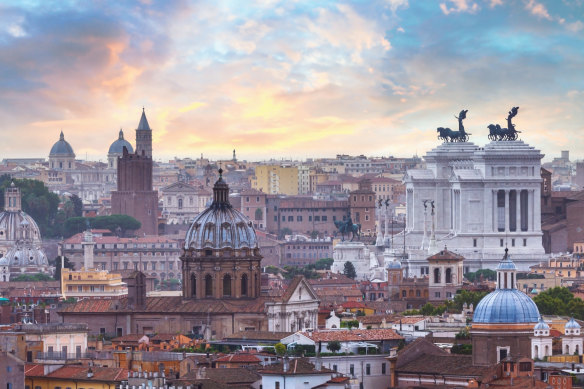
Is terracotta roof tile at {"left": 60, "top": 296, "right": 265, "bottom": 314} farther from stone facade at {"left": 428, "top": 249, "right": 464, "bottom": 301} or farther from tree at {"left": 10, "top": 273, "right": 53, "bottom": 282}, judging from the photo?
tree at {"left": 10, "top": 273, "right": 53, "bottom": 282}

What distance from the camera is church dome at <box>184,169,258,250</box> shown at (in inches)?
3526

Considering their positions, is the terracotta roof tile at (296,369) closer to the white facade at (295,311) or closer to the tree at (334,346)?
the tree at (334,346)

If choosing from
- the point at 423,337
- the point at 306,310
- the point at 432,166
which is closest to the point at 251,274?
the point at 306,310

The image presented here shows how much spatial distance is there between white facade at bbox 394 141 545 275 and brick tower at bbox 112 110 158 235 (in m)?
48.9

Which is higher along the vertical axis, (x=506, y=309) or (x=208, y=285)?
(x=208, y=285)

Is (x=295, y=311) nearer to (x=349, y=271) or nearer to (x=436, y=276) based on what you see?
(x=436, y=276)

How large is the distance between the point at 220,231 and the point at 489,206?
161 ft

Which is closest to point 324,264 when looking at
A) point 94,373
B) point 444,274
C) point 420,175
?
point 420,175

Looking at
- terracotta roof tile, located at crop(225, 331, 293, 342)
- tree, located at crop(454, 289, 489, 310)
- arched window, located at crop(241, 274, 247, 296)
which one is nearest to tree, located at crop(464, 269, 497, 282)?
tree, located at crop(454, 289, 489, 310)

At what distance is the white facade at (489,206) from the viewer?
5340 inches

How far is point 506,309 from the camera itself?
69.5m

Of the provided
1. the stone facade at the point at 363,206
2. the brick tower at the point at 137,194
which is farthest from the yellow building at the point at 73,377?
the brick tower at the point at 137,194

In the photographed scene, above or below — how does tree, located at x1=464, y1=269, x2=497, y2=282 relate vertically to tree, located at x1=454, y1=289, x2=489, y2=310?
above

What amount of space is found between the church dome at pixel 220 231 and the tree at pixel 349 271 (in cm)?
4354
